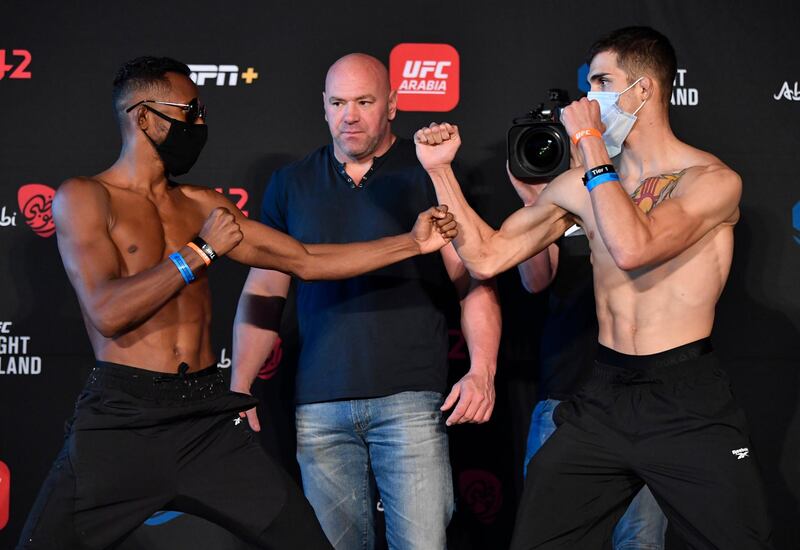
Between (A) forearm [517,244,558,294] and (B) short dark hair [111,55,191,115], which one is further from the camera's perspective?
(A) forearm [517,244,558,294]

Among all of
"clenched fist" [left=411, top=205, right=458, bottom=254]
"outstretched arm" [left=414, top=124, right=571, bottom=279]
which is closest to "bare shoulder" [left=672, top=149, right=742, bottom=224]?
"outstretched arm" [left=414, top=124, right=571, bottom=279]

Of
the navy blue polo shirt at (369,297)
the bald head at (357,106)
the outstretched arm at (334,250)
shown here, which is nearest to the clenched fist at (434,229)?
the outstretched arm at (334,250)

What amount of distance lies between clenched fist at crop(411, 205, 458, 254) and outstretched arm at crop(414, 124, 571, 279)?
6 cm

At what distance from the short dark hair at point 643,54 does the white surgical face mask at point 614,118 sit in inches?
1.7

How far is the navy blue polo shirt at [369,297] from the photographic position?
3.21 meters

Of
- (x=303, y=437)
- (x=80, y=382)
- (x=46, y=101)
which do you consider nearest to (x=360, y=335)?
(x=303, y=437)

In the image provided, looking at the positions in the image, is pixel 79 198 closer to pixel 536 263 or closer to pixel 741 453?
pixel 536 263

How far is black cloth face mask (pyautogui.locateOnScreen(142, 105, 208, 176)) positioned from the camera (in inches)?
115

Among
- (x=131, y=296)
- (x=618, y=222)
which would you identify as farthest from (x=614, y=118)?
(x=131, y=296)

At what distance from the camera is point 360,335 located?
10.6ft

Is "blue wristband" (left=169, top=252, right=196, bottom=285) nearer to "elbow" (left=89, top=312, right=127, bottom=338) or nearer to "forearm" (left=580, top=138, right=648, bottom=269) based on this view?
"elbow" (left=89, top=312, right=127, bottom=338)

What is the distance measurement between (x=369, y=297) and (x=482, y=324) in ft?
1.27

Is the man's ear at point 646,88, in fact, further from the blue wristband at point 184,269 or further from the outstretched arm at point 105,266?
the blue wristband at point 184,269

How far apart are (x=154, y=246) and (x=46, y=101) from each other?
1428mm
